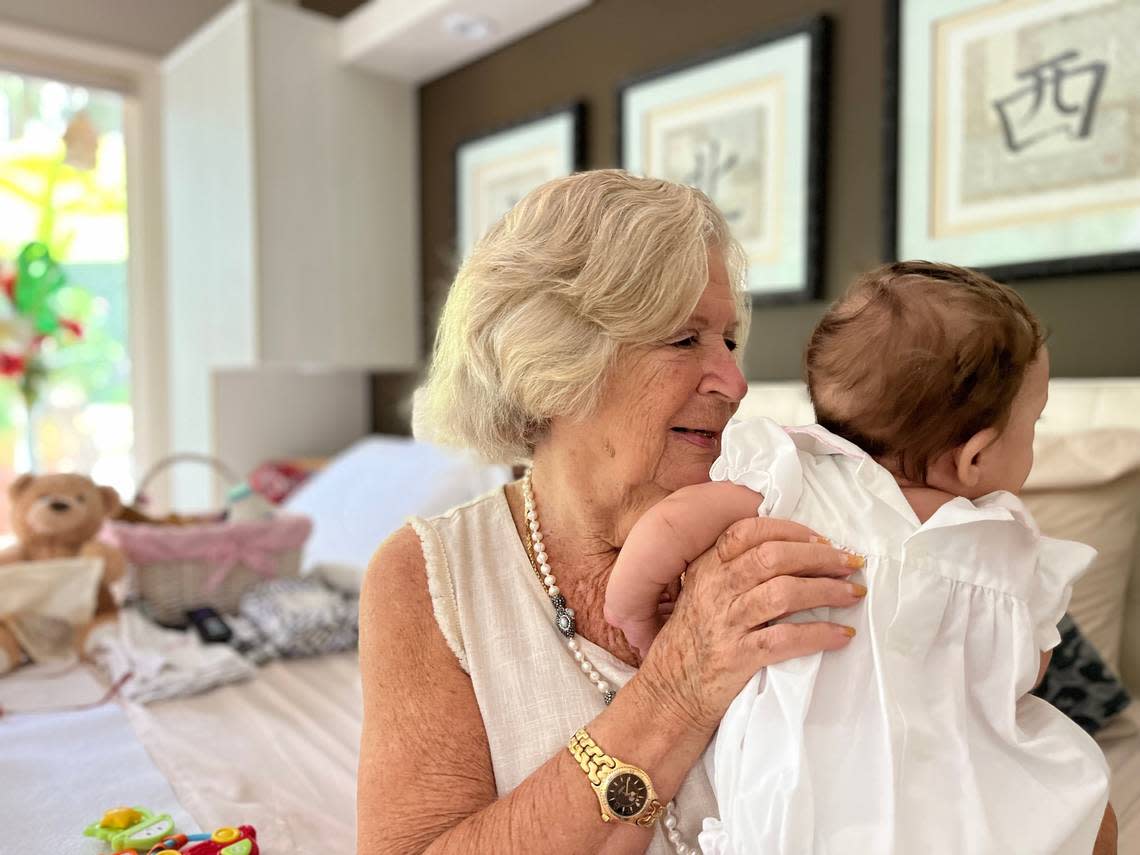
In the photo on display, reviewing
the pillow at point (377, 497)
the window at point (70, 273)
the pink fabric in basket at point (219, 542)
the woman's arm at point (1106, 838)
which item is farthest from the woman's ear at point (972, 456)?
the window at point (70, 273)

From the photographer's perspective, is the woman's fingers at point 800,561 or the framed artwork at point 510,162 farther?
the framed artwork at point 510,162

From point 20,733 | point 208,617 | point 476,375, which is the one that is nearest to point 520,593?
point 476,375

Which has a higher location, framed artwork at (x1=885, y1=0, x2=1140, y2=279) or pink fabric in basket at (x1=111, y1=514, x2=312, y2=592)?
framed artwork at (x1=885, y1=0, x2=1140, y2=279)

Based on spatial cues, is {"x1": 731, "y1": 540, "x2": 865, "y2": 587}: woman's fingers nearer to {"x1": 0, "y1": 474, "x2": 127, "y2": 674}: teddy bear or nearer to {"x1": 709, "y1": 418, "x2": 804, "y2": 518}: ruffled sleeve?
{"x1": 709, "y1": 418, "x2": 804, "y2": 518}: ruffled sleeve

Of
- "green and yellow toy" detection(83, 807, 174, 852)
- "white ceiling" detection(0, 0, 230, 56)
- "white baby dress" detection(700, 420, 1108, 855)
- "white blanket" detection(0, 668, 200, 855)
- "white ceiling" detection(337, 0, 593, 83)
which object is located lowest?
"white blanket" detection(0, 668, 200, 855)

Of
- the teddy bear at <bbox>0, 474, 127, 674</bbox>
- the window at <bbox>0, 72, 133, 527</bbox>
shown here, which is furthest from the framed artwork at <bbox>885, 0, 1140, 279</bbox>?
the window at <bbox>0, 72, 133, 527</bbox>

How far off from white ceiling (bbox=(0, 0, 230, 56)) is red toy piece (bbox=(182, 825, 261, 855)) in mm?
3374

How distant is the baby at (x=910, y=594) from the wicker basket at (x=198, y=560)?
5.06 ft

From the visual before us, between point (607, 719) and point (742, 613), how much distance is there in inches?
7.1

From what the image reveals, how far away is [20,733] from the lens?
149cm

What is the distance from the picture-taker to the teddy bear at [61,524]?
206 cm

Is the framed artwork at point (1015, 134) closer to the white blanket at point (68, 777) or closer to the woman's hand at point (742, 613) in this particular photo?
the woman's hand at point (742, 613)

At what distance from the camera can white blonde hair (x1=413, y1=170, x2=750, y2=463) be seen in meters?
1.00

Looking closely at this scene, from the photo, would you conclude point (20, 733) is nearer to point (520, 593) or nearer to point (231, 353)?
point (520, 593)
